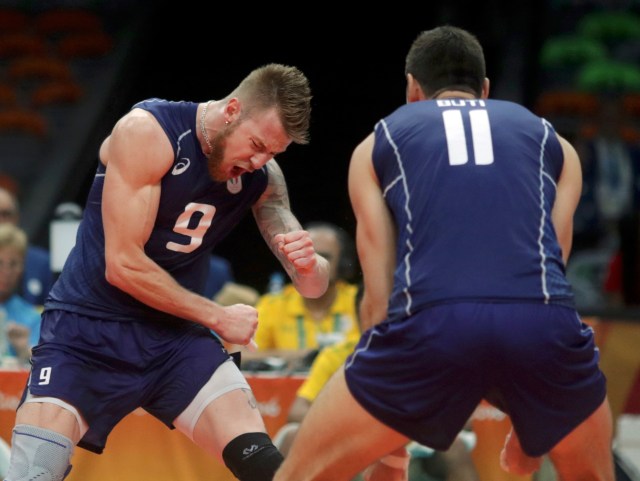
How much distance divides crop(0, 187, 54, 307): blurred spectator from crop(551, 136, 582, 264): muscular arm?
5.14m

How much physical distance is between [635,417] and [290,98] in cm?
340

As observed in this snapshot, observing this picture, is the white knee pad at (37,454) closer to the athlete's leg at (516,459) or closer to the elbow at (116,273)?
the elbow at (116,273)

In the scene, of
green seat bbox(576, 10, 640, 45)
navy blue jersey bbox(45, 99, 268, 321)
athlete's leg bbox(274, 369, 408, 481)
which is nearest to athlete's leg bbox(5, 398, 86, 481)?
navy blue jersey bbox(45, 99, 268, 321)

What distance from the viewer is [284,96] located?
4102 millimetres

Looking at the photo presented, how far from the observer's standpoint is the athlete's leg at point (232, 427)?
4082mm

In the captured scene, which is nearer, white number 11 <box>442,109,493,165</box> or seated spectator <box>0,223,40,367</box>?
white number 11 <box>442,109,493,165</box>

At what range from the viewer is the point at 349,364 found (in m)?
3.28

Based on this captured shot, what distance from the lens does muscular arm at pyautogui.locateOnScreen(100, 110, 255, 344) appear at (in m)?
4.05

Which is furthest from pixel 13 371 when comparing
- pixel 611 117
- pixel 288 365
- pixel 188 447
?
pixel 611 117

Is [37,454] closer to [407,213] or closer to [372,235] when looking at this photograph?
[372,235]

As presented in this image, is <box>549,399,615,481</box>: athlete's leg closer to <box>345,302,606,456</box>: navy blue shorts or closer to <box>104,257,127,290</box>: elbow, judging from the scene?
<box>345,302,606,456</box>: navy blue shorts

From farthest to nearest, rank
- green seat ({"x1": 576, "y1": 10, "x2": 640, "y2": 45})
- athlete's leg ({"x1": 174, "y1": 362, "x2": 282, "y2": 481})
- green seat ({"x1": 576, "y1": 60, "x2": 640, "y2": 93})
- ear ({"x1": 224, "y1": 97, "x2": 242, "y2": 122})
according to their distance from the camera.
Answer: green seat ({"x1": 576, "y1": 10, "x2": 640, "y2": 45}) → green seat ({"x1": 576, "y1": 60, "x2": 640, "y2": 93}) → ear ({"x1": 224, "y1": 97, "x2": 242, "y2": 122}) → athlete's leg ({"x1": 174, "y1": 362, "x2": 282, "y2": 481})

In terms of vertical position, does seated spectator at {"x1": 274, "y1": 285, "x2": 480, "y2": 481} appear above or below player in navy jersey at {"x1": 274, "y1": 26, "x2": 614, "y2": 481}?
below

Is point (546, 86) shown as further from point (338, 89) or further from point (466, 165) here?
point (466, 165)
